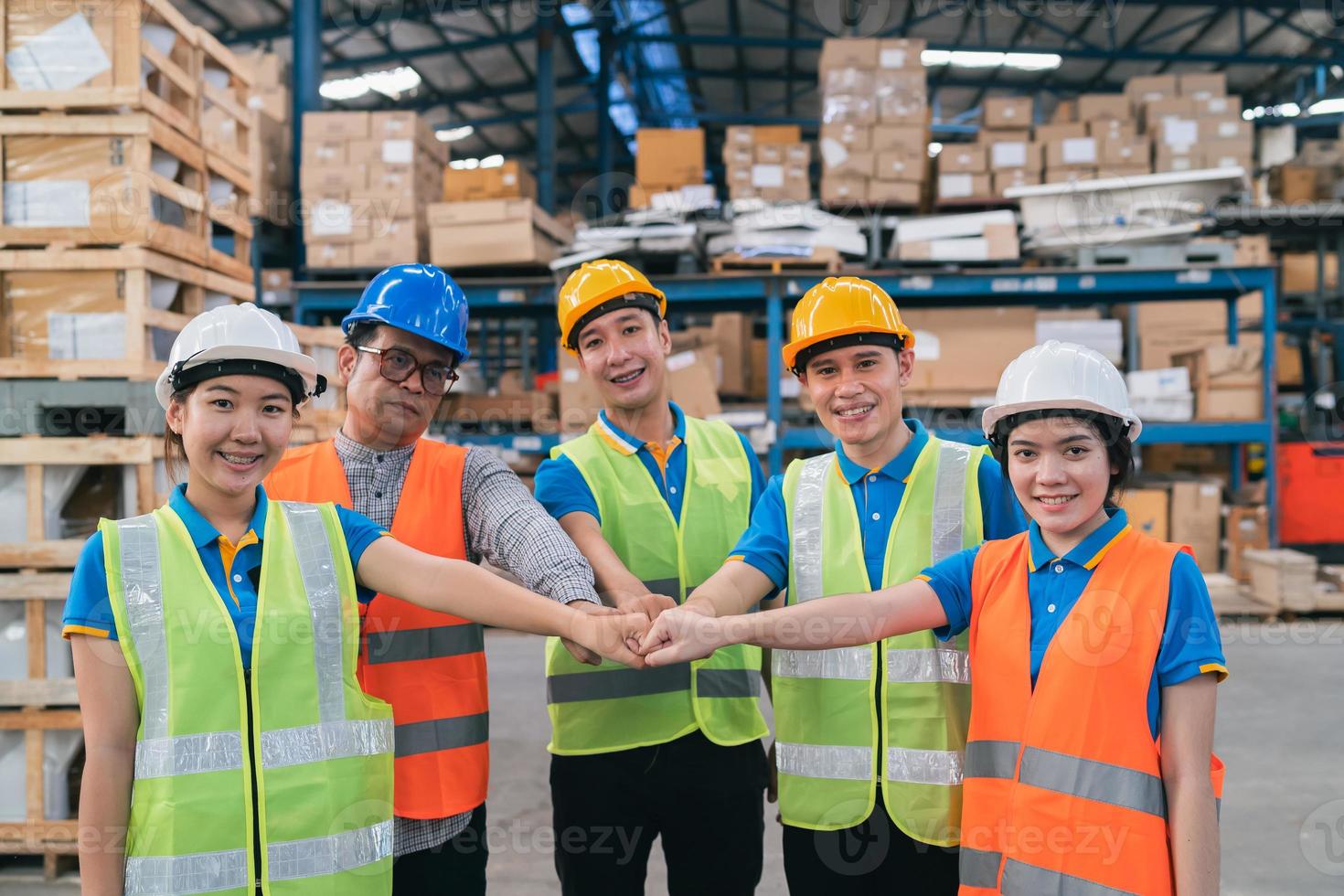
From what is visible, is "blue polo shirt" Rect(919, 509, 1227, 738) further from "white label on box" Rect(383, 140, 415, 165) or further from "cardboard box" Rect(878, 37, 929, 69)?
"white label on box" Rect(383, 140, 415, 165)

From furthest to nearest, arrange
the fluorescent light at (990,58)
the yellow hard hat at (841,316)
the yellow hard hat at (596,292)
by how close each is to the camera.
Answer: the fluorescent light at (990,58) < the yellow hard hat at (596,292) < the yellow hard hat at (841,316)

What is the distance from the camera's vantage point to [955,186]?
24.9ft

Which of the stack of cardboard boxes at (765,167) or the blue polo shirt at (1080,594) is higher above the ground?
the stack of cardboard boxes at (765,167)

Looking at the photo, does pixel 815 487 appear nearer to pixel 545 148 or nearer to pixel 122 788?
pixel 122 788

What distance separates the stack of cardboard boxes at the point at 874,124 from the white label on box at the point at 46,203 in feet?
18.4

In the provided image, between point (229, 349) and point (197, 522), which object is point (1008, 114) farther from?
point (197, 522)

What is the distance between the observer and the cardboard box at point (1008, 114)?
8203 millimetres

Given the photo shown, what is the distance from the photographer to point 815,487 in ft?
6.68

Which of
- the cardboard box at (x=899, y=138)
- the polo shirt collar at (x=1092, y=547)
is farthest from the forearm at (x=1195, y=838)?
the cardboard box at (x=899, y=138)

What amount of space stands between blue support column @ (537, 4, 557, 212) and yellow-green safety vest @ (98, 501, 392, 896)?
34.8 ft

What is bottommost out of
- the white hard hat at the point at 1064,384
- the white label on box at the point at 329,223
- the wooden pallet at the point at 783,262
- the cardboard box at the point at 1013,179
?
the white hard hat at the point at 1064,384

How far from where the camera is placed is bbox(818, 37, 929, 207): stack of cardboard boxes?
24.5 ft

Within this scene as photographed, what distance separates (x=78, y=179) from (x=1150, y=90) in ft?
28.6

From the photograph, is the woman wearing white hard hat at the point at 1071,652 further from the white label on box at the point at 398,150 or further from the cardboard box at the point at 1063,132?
the cardboard box at the point at 1063,132
